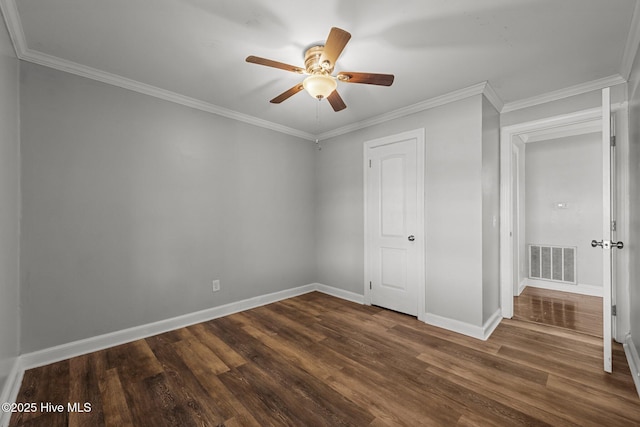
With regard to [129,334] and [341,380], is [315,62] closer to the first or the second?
[341,380]

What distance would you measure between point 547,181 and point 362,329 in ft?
13.3

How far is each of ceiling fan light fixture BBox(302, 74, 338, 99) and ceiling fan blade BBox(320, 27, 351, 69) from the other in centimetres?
11

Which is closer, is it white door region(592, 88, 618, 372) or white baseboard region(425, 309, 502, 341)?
white door region(592, 88, 618, 372)

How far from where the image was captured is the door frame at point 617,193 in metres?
2.43

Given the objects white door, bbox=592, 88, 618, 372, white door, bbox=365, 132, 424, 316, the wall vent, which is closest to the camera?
white door, bbox=592, 88, 618, 372

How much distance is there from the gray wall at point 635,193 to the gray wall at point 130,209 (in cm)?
348

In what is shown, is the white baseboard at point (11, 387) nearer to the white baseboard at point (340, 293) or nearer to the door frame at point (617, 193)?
the white baseboard at point (340, 293)

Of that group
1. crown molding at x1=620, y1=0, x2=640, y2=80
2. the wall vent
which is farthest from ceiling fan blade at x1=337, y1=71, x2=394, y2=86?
the wall vent

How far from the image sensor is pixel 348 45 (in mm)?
2025

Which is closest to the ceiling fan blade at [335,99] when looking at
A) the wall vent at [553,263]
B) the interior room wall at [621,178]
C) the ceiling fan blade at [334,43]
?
the ceiling fan blade at [334,43]

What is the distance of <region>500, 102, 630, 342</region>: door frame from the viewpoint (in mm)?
2432

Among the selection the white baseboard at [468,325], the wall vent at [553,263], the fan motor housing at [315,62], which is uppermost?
the fan motor housing at [315,62]

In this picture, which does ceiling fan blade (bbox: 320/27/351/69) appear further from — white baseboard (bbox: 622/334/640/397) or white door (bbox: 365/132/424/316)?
white baseboard (bbox: 622/334/640/397)

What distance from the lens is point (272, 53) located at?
2137 mm
